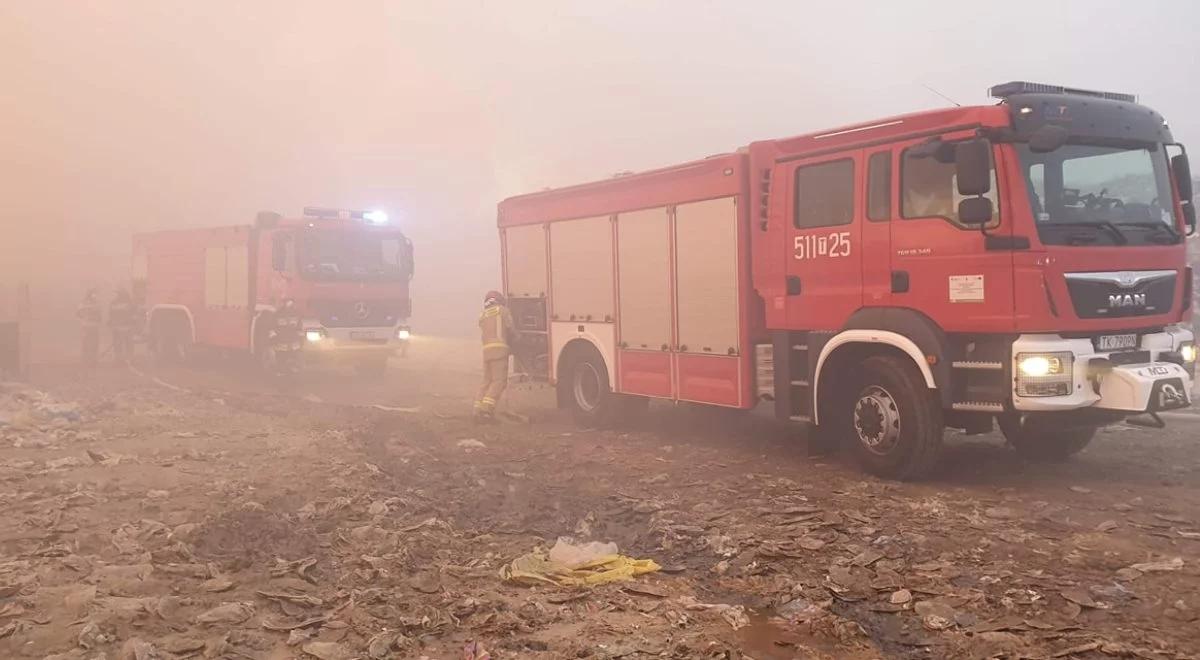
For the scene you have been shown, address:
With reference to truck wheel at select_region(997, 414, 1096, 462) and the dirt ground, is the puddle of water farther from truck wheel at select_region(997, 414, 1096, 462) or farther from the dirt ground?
truck wheel at select_region(997, 414, 1096, 462)

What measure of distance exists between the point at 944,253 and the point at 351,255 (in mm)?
11421

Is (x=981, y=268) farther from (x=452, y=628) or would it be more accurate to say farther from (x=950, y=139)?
(x=452, y=628)

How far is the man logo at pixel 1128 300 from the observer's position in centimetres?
613

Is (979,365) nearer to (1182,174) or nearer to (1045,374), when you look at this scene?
(1045,374)

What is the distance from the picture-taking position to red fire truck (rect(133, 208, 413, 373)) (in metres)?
14.9

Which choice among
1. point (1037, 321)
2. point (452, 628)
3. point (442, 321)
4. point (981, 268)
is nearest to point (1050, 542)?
point (1037, 321)

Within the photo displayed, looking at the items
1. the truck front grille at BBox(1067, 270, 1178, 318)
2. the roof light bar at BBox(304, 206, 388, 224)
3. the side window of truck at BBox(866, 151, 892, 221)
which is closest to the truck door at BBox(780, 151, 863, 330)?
the side window of truck at BBox(866, 151, 892, 221)

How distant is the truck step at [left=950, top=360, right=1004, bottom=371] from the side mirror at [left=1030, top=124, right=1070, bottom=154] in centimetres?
150

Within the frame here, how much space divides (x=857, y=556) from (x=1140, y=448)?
4383 mm

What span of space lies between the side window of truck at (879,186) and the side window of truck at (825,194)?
0.55 feet

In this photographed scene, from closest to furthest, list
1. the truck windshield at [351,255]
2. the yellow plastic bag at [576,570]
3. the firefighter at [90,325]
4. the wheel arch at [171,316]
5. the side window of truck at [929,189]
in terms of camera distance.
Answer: the yellow plastic bag at [576,570], the side window of truck at [929,189], the truck windshield at [351,255], the wheel arch at [171,316], the firefighter at [90,325]

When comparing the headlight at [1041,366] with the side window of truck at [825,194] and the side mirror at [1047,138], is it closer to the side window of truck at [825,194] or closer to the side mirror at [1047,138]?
the side mirror at [1047,138]

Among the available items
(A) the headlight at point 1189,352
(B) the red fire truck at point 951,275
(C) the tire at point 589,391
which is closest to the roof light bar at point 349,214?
(C) the tire at point 589,391

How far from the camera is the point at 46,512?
20.4 feet
